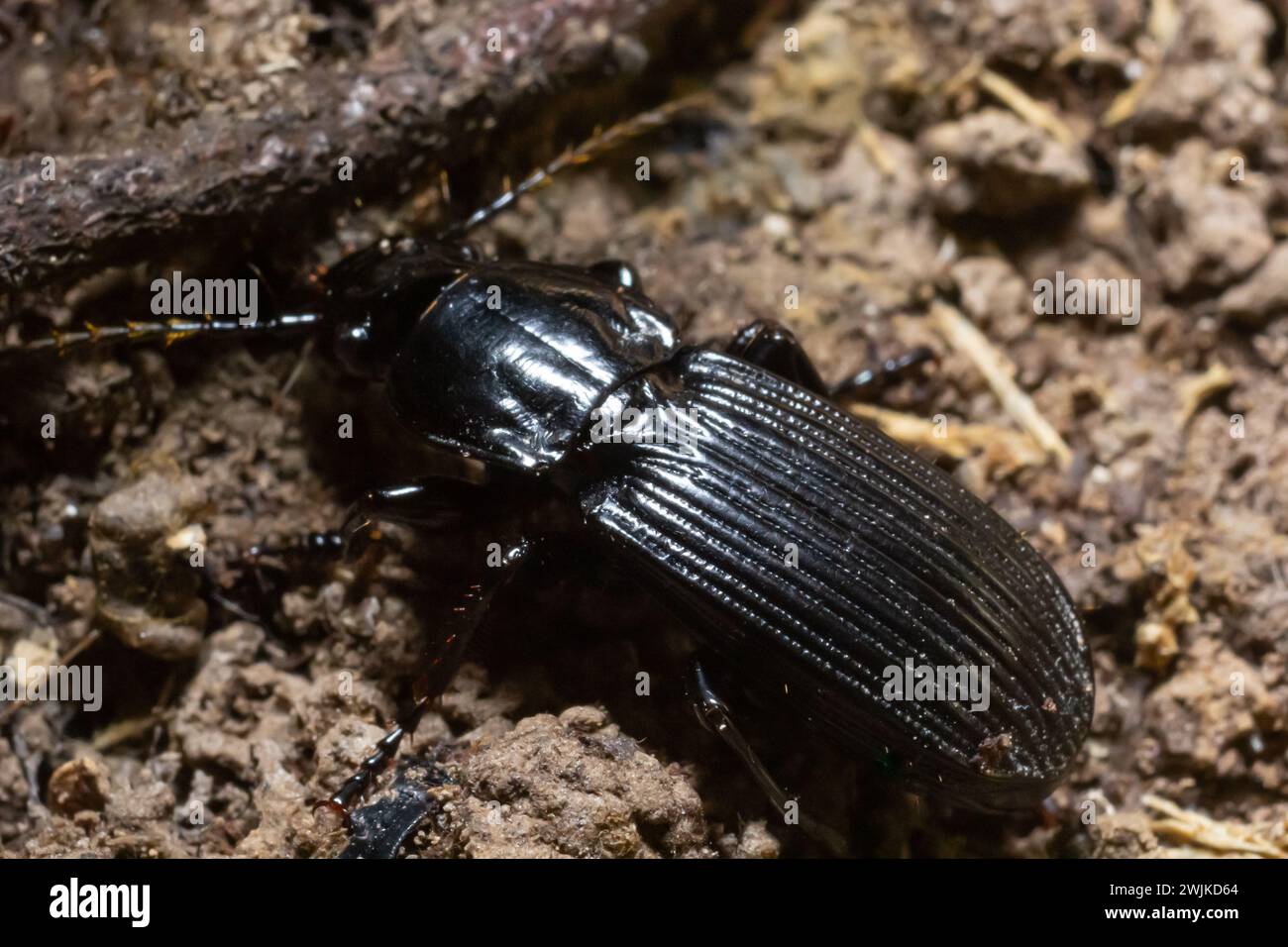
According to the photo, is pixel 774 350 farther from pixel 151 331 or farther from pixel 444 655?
pixel 151 331

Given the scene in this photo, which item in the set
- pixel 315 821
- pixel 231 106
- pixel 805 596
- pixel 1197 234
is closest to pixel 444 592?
pixel 315 821

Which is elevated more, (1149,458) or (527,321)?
(527,321)

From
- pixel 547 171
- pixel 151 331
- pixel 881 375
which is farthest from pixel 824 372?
pixel 151 331

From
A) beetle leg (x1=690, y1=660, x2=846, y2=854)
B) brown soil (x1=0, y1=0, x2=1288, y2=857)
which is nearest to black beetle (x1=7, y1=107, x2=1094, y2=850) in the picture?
beetle leg (x1=690, y1=660, x2=846, y2=854)

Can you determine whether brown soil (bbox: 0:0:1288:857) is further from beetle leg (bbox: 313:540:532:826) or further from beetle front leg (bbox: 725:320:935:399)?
beetle front leg (bbox: 725:320:935:399)
